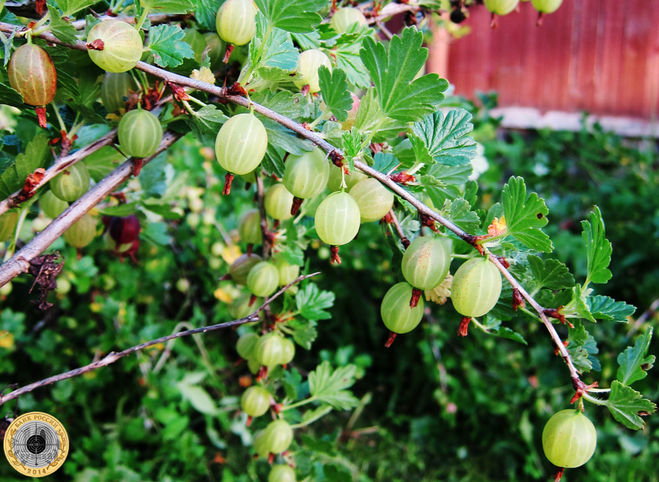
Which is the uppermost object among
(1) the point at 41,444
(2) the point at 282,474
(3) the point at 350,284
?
(1) the point at 41,444

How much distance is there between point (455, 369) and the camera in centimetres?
189

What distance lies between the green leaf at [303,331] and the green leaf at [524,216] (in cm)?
36

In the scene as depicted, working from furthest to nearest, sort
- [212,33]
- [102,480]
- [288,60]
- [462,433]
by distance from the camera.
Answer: [462,433] → [102,480] → [212,33] → [288,60]

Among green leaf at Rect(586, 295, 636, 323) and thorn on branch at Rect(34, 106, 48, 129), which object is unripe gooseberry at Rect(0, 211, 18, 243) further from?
green leaf at Rect(586, 295, 636, 323)

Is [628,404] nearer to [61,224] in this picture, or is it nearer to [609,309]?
[609,309]

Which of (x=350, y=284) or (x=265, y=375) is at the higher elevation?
(x=265, y=375)

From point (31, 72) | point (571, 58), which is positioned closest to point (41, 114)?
point (31, 72)

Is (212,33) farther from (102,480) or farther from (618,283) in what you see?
(618,283)

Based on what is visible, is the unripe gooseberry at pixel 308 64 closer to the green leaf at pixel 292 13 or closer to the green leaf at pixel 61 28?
the green leaf at pixel 292 13

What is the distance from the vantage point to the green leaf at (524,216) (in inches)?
18.0

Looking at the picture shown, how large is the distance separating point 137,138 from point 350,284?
4.48 feet

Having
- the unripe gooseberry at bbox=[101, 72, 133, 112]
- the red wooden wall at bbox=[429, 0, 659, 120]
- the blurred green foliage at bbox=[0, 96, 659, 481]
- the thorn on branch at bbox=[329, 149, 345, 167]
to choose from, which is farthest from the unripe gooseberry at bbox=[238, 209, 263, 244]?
the red wooden wall at bbox=[429, 0, 659, 120]

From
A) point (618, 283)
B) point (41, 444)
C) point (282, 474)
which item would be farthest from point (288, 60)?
point (618, 283)

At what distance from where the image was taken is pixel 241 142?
0.47m
